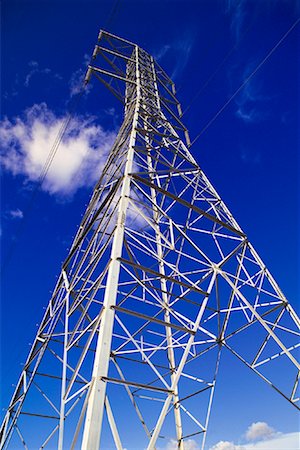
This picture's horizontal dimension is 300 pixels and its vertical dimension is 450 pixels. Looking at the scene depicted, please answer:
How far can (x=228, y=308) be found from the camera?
7.21 metres

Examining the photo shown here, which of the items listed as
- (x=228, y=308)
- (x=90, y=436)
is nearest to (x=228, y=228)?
(x=228, y=308)

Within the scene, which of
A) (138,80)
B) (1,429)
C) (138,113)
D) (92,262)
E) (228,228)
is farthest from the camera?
(138,80)

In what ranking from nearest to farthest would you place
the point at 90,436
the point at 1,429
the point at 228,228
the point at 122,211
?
the point at 90,436, the point at 122,211, the point at 228,228, the point at 1,429

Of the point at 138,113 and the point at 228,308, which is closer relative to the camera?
the point at 228,308

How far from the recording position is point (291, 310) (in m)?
6.25

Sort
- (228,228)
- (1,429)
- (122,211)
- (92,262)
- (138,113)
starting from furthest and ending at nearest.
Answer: (138,113) < (1,429) < (228,228) < (92,262) < (122,211)

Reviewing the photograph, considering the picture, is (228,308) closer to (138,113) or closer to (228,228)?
(228,228)

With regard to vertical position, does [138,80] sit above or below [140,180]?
above

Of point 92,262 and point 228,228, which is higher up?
point 228,228

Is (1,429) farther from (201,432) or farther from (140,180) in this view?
(140,180)

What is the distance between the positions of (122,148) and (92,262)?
456cm

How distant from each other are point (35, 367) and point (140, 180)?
5.69 meters

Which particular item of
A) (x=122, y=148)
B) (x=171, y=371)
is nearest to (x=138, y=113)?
(x=122, y=148)

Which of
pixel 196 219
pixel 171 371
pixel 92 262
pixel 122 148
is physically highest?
pixel 122 148
